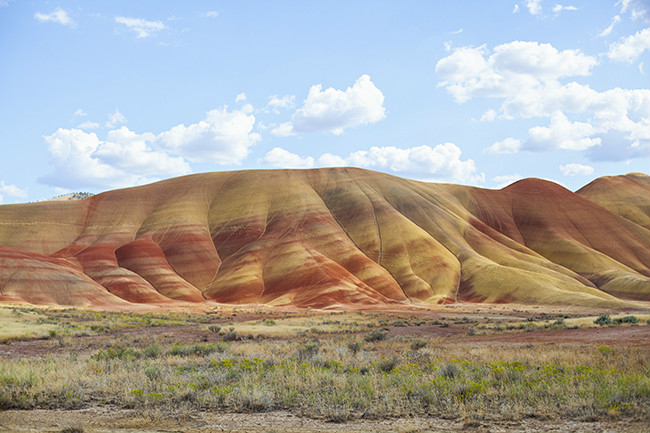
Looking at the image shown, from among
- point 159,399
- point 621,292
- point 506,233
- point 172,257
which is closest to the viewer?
point 159,399

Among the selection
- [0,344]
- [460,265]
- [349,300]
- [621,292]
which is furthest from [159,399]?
[621,292]

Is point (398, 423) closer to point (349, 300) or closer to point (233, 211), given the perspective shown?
point (349, 300)

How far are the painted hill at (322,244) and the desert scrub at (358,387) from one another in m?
65.2

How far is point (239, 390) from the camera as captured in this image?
12.0 metres

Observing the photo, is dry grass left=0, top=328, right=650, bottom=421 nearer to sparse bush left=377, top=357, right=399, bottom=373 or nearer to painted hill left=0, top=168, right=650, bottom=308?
sparse bush left=377, top=357, right=399, bottom=373

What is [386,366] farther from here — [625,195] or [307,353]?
[625,195]

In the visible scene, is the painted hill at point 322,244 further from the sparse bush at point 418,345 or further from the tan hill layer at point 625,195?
the sparse bush at point 418,345

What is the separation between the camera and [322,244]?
101750 mm

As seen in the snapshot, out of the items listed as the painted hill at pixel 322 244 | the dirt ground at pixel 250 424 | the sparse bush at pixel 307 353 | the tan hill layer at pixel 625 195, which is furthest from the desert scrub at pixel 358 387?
the tan hill layer at pixel 625 195

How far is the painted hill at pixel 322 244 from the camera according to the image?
3403 inches

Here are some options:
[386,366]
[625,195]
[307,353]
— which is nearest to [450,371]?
[386,366]

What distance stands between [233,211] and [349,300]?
41.9 m

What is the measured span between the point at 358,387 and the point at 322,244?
89652 mm

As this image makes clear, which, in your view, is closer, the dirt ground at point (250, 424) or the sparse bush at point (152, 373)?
the dirt ground at point (250, 424)
